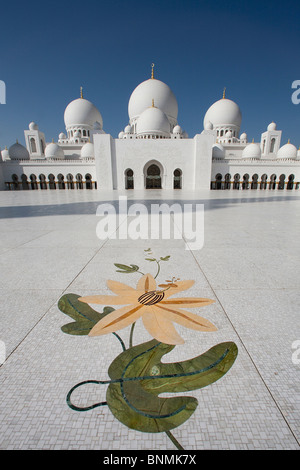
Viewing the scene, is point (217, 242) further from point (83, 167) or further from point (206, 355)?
point (83, 167)

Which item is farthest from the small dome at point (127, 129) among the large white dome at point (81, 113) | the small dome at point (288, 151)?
the small dome at point (288, 151)

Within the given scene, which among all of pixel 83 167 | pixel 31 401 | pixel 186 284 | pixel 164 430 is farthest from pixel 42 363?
pixel 83 167

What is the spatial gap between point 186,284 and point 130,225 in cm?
228

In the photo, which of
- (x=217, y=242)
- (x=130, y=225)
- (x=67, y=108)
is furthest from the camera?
(x=67, y=108)

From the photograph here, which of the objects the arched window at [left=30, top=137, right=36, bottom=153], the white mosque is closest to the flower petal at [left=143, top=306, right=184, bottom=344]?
the white mosque

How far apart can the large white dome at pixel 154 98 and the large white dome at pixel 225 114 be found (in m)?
4.67

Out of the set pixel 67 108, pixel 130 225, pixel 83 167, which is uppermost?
pixel 67 108

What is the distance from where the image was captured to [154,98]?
2367 centimetres

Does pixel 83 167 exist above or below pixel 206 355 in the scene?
above

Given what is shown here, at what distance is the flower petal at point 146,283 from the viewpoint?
1470 mm

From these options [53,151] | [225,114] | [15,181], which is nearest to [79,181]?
[53,151]

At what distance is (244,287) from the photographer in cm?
151

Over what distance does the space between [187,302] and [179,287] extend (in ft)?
0.65

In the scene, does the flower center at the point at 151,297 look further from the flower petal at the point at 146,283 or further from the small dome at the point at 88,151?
the small dome at the point at 88,151
